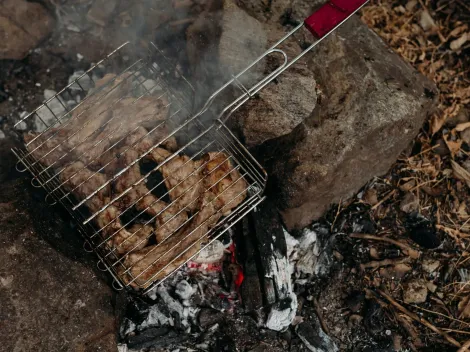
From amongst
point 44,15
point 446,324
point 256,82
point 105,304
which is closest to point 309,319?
point 446,324

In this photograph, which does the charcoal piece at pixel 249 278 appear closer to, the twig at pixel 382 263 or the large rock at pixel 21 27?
the twig at pixel 382 263

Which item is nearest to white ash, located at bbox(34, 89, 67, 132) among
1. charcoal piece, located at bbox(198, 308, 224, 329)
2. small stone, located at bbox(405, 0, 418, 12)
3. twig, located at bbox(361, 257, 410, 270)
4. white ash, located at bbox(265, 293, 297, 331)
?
charcoal piece, located at bbox(198, 308, 224, 329)

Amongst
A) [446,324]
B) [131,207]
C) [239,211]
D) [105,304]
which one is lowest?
[446,324]

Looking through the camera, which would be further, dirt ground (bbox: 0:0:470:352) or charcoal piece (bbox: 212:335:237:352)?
dirt ground (bbox: 0:0:470:352)

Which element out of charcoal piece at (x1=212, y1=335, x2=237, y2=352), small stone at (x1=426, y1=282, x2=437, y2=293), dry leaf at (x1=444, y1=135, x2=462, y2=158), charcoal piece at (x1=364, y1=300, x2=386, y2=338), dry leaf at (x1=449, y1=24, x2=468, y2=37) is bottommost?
small stone at (x1=426, y1=282, x2=437, y2=293)

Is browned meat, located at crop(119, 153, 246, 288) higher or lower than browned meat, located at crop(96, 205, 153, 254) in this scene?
lower

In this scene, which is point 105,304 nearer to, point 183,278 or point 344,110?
point 183,278

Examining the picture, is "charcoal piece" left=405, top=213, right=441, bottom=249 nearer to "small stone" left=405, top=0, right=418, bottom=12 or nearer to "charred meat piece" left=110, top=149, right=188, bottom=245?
"charred meat piece" left=110, top=149, right=188, bottom=245
